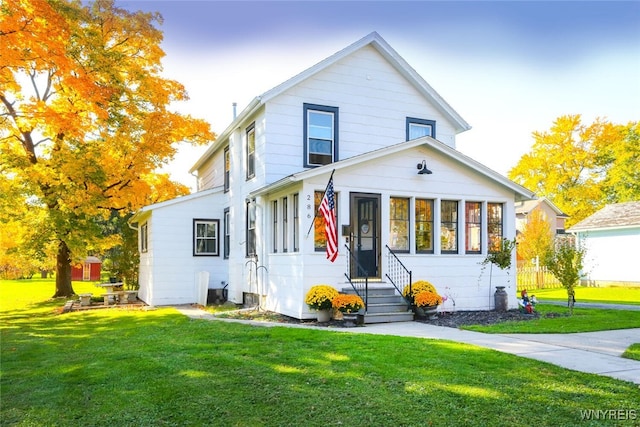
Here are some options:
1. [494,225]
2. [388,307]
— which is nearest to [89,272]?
[388,307]

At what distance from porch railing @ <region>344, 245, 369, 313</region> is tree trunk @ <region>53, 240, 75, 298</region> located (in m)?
14.6

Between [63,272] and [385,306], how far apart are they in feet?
54.2

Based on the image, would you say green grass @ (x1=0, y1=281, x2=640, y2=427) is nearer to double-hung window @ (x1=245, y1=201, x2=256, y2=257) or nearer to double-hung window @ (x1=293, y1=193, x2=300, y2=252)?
double-hung window @ (x1=293, y1=193, x2=300, y2=252)

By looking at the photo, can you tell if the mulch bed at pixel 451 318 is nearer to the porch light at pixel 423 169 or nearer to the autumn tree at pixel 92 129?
the porch light at pixel 423 169

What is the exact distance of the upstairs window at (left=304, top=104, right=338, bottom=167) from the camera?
13766 mm

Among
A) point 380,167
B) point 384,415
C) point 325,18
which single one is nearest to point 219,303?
point 380,167

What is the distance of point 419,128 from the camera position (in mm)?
15609

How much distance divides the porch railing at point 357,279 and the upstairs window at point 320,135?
126 inches

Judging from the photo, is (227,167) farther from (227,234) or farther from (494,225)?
(494,225)

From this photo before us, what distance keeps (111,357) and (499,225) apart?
1024cm

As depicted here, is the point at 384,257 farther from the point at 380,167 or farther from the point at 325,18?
the point at 325,18

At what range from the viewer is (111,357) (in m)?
7.53

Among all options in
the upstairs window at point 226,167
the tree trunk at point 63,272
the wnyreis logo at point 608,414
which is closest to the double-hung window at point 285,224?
the upstairs window at point 226,167

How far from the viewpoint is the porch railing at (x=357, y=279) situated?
36.8 ft
